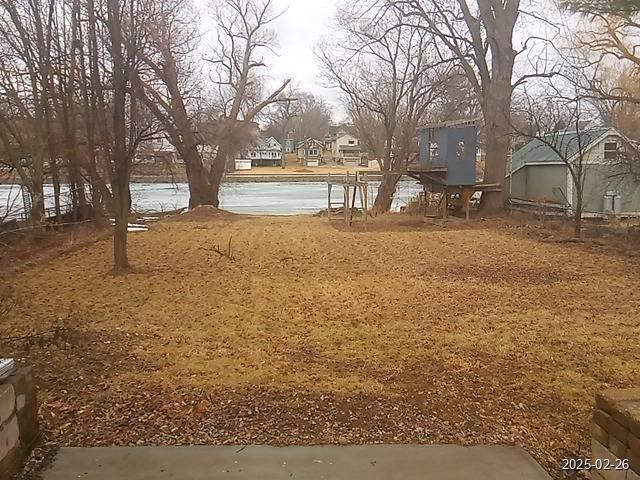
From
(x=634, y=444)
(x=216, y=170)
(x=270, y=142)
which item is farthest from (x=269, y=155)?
(x=634, y=444)

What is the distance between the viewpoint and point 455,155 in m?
19.4

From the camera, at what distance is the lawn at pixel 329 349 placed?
154 inches

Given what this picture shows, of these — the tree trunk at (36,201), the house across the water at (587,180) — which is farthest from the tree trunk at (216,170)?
the tree trunk at (36,201)

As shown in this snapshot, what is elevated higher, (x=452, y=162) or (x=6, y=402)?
(x=452, y=162)

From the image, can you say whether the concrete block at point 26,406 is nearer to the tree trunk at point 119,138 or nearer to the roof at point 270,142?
the tree trunk at point 119,138

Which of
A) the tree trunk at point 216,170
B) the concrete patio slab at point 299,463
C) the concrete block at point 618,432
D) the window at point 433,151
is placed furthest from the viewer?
the tree trunk at point 216,170

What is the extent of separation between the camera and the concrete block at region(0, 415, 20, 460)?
3.10 metres

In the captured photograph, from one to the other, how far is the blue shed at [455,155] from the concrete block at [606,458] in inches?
660

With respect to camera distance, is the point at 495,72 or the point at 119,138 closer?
the point at 119,138

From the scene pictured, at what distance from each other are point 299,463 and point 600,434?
5.15 feet

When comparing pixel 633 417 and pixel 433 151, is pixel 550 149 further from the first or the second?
pixel 633 417

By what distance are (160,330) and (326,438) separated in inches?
124

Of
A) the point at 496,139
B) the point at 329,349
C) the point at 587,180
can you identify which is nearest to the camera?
the point at 329,349

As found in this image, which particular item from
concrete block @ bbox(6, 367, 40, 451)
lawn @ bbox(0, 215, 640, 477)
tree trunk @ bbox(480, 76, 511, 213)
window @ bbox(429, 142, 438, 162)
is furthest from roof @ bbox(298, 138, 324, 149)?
concrete block @ bbox(6, 367, 40, 451)
